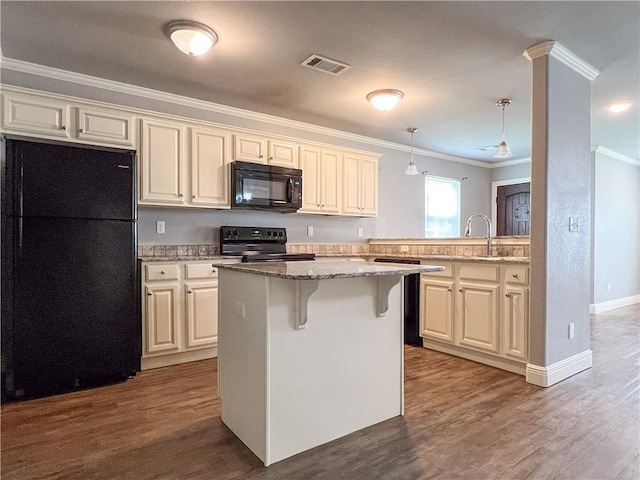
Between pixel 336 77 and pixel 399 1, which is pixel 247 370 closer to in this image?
pixel 399 1

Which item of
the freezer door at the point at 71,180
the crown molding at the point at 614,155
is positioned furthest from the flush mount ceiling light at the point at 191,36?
the crown molding at the point at 614,155

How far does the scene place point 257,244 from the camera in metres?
4.15

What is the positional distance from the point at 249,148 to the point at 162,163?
0.87 m

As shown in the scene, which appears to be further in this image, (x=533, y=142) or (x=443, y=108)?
(x=443, y=108)

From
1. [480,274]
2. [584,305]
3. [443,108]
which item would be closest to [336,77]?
[443,108]

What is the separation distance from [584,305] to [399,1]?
8.87ft

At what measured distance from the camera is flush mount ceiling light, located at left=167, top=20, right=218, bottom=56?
2.42 m

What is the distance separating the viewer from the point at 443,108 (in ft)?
13.3

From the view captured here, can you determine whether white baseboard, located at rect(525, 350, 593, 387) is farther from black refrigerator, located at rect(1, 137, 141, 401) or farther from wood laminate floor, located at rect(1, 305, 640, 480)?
black refrigerator, located at rect(1, 137, 141, 401)

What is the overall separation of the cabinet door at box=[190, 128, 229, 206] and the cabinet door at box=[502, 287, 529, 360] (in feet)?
8.62

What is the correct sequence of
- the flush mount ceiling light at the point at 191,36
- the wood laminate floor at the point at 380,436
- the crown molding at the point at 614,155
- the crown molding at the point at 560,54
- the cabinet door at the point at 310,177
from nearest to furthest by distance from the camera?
the wood laminate floor at the point at 380,436
the flush mount ceiling light at the point at 191,36
the crown molding at the point at 560,54
the cabinet door at the point at 310,177
the crown molding at the point at 614,155

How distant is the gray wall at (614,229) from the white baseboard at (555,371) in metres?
3.08

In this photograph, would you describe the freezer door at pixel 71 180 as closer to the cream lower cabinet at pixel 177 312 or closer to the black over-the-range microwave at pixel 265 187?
the cream lower cabinet at pixel 177 312

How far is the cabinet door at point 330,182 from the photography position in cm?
446
